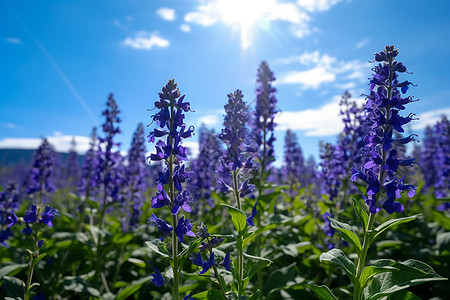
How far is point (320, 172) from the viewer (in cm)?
692

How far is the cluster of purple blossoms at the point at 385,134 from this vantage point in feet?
8.53

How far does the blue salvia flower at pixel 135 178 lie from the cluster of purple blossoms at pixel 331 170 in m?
4.67

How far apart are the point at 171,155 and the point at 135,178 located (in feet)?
20.5

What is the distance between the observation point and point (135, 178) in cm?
870

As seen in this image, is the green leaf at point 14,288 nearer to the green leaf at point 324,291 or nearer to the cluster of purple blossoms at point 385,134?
the green leaf at point 324,291

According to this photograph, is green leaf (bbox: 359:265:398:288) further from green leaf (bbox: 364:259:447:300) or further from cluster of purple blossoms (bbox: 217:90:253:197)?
cluster of purple blossoms (bbox: 217:90:253:197)

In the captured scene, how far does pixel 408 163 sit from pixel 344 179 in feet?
11.1

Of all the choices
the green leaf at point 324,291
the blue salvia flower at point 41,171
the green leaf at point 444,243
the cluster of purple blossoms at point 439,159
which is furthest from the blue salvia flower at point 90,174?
the cluster of purple blossoms at point 439,159

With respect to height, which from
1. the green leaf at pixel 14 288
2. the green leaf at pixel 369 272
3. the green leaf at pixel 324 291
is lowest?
the green leaf at pixel 14 288

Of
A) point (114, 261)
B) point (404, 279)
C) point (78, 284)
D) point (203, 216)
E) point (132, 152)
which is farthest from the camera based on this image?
point (132, 152)

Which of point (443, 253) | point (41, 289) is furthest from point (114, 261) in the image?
point (443, 253)

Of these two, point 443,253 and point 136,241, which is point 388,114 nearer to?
point 443,253

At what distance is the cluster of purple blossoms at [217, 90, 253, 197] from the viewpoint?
3.65 metres

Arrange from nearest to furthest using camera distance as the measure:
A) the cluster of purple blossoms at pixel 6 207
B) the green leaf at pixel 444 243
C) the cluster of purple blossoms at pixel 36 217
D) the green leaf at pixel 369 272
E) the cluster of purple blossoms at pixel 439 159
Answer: the green leaf at pixel 369 272
the cluster of purple blossoms at pixel 36 217
the green leaf at pixel 444 243
the cluster of purple blossoms at pixel 6 207
the cluster of purple blossoms at pixel 439 159
